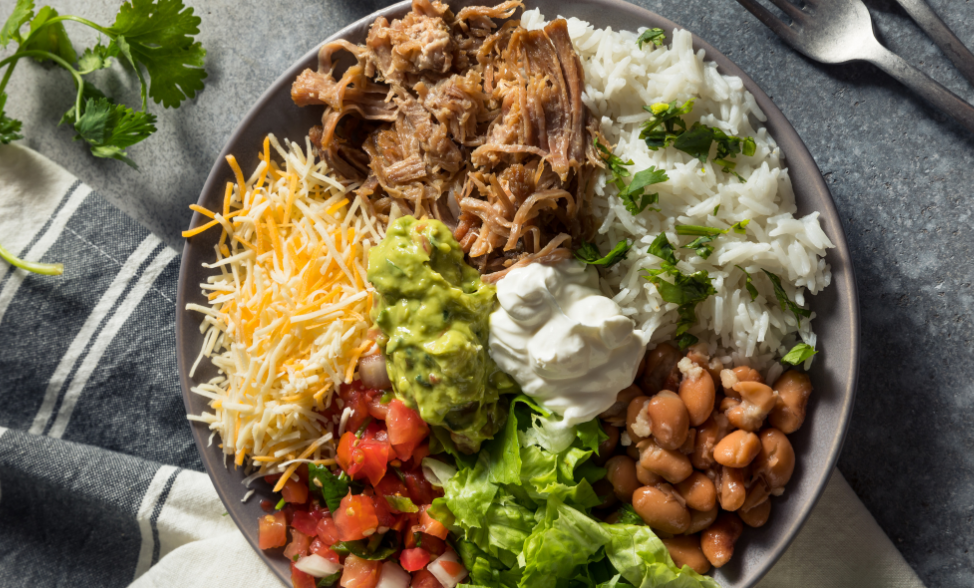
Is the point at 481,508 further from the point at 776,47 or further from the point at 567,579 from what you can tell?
the point at 776,47

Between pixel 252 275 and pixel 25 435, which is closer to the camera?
pixel 252 275

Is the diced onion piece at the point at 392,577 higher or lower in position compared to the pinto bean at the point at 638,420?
lower

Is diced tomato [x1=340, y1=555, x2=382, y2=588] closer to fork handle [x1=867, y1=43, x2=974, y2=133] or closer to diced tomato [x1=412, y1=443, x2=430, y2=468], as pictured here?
diced tomato [x1=412, y1=443, x2=430, y2=468]

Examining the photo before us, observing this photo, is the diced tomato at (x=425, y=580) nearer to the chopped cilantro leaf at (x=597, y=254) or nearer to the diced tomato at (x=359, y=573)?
the diced tomato at (x=359, y=573)

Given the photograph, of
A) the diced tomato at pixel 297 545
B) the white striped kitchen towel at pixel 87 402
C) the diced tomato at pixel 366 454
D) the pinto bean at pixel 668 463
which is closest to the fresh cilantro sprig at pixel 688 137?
the pinto bean at pixel 668 463

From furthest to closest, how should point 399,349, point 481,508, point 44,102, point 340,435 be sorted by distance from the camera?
point 44,102
point 340,435
point 481,508
point 399,349

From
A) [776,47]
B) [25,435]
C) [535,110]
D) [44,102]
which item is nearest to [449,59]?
[535,110]

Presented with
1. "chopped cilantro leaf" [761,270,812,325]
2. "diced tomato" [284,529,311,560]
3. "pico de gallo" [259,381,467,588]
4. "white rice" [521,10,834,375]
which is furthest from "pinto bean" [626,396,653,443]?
"diced tomato" [284,529,311,560]

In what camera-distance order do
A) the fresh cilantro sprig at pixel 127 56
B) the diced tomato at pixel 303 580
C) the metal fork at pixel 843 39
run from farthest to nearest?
the fresh cilantro sprig at pixel 127 56 < the diced tomato at pixel 303 580 < the metal fork at pixel 843 39
